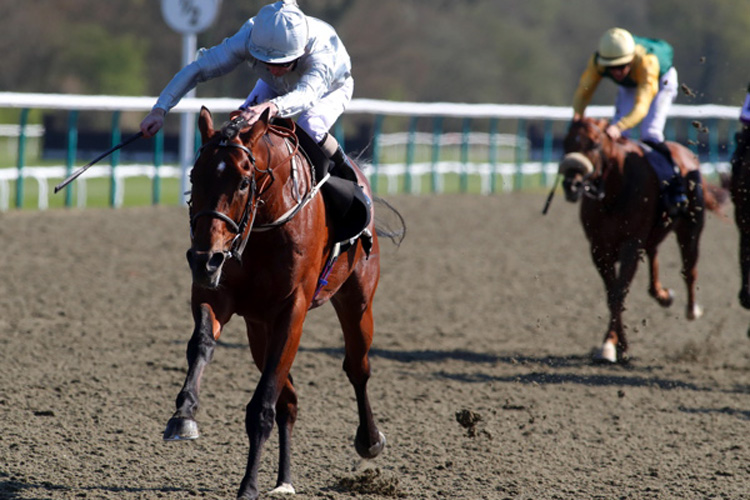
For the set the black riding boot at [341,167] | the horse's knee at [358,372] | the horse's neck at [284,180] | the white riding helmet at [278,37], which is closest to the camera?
the horse's neck at [284,180]

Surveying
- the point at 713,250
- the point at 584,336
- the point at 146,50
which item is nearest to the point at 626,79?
the point at 584,336

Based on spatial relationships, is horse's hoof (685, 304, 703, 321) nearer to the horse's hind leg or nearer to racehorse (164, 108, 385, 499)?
the horse's hind leg

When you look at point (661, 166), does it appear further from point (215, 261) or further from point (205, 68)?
point (215, 261)

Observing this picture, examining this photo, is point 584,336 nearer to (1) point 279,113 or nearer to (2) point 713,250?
(1) point 279,113

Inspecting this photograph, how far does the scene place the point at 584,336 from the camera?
8.22 metres

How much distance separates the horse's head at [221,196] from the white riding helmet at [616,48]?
4.08m

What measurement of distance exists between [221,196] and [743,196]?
4755mm

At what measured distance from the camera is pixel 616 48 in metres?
7.36

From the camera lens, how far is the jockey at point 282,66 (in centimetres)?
417

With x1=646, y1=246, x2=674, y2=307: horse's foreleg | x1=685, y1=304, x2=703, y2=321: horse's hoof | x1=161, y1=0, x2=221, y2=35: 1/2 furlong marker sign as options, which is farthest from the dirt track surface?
x1=161, y1=0, x2=221, y2=35: 1/2 furlong marker sign

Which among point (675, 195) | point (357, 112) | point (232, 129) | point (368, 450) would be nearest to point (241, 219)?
Answer: point (232, 129)

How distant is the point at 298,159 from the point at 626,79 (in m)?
3.97

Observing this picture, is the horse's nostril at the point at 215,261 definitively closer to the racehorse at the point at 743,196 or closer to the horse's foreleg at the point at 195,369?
the horse's foreleg at the point at 195,369

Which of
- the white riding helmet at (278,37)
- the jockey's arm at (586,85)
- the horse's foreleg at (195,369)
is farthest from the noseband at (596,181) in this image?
the horse's foreleg at (195,369)
